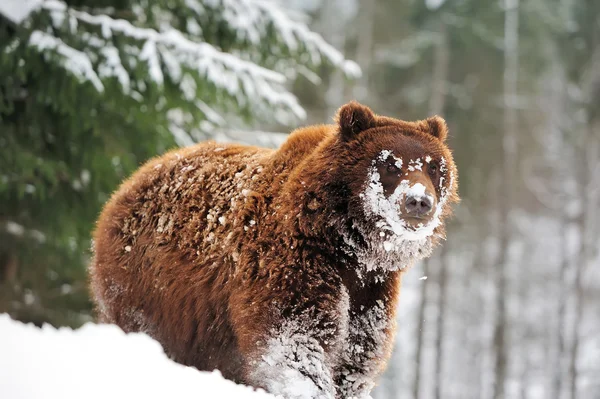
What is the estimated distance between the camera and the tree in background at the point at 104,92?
7762 mm

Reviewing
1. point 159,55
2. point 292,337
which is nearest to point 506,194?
point 159,55

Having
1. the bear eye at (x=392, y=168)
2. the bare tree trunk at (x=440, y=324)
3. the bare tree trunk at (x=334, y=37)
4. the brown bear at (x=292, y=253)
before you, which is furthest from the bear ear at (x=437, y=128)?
the bare tree trunk at (x=440, y=324)

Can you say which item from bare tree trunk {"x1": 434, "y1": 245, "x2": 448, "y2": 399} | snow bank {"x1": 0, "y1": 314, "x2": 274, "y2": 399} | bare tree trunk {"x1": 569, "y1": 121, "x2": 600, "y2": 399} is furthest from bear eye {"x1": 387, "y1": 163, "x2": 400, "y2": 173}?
bare tree trunk {"x1": 434, "y1": 245, "x2": 448, "y2": 399}

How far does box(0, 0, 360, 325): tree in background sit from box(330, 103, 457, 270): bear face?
3887 mm

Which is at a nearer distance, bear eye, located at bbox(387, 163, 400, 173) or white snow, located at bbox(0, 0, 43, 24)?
bear eye, located at bbox(387, 163, 400, 173)

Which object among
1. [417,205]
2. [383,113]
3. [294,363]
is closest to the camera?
[294,363]

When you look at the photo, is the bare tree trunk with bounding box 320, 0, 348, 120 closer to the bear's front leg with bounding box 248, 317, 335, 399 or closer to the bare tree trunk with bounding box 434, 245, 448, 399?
the bare tree trunk with bounding box 434, 245, 448, 399

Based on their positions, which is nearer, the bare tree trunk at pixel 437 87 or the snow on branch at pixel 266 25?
the snow on branch at pixel 266 25

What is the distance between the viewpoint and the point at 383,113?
20.2 metres

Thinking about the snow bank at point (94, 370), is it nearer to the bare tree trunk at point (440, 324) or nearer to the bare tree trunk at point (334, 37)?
the bare tree trunk at point (334, 37)

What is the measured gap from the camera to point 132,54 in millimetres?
7996

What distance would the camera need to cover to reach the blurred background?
799cm

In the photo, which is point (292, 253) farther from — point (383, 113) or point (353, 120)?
point (383, 113)

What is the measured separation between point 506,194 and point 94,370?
653 inches
